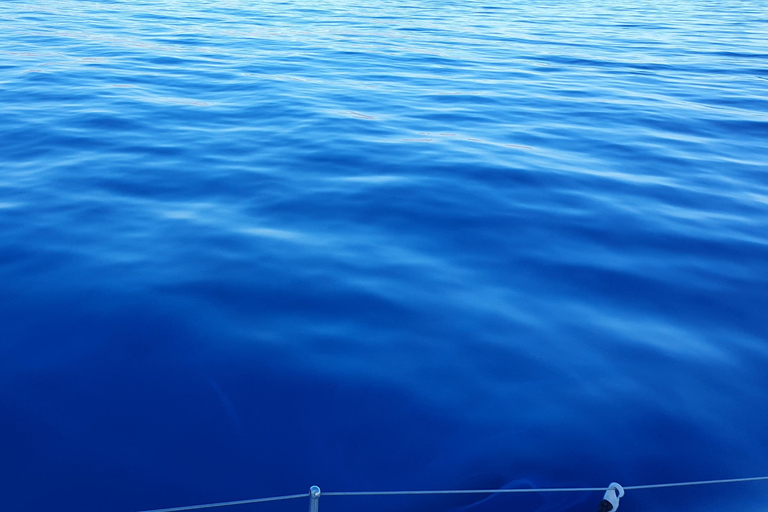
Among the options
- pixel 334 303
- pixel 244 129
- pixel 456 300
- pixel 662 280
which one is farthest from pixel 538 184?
pixel 244 129

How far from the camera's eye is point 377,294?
4.93 m

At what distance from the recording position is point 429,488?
3.43 metres

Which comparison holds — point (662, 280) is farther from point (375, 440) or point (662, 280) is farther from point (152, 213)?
point (152, 213)

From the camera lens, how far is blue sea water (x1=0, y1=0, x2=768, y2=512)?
3.55m

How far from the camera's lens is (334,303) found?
15.7ft

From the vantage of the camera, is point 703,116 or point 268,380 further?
point 703,116

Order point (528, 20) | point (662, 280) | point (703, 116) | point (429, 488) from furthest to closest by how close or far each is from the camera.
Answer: point (528, 20) < point (703, 116) < point (662, 280) < point (429, 488)

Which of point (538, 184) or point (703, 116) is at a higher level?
point (703, 116)

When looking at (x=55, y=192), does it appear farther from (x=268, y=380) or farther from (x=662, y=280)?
(x=662, y=280)

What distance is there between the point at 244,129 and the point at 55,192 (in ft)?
8.37

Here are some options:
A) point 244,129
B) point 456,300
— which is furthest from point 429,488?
point 244,129

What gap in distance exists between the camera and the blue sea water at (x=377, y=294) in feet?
11.7

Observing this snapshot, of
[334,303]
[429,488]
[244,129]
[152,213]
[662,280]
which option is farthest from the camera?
[244,129]

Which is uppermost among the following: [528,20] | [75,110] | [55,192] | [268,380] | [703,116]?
[528,20]
